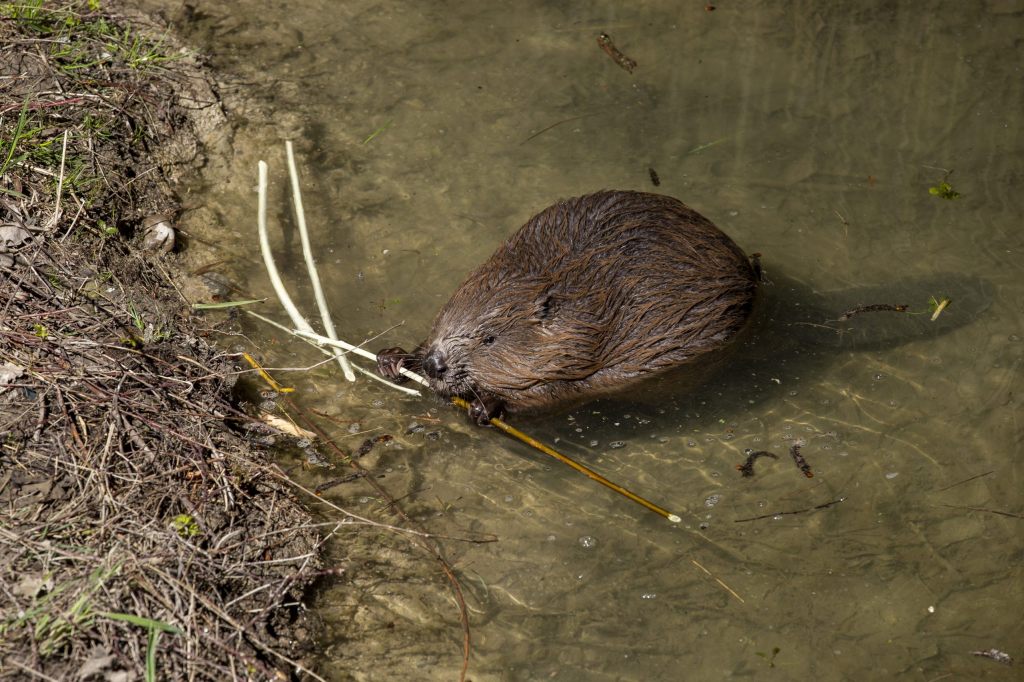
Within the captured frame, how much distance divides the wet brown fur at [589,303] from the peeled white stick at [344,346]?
0.11 metres

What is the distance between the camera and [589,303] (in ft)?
12.0

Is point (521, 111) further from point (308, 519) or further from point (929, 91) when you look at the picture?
point (308, 519)

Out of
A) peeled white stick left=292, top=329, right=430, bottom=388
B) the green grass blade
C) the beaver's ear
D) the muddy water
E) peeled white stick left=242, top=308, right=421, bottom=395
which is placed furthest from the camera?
peeled white stick left=242, top=308, right=421, bottom=395

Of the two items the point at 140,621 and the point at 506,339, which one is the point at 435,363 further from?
the point at 140,621

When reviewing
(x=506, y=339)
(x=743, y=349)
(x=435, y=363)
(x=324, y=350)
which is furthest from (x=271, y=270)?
(x=743, y=349)

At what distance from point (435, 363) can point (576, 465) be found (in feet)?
2.30

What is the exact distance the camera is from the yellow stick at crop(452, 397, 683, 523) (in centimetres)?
363

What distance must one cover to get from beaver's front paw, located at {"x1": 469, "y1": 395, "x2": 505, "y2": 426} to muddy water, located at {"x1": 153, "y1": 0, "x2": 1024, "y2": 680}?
155 mm

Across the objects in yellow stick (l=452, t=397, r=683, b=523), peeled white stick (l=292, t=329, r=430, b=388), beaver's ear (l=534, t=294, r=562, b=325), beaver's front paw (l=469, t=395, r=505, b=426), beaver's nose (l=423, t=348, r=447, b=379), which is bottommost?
yellow stick (l=452, t=397, r=683, b=523)

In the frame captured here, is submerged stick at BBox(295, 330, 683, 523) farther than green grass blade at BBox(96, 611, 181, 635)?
Yes

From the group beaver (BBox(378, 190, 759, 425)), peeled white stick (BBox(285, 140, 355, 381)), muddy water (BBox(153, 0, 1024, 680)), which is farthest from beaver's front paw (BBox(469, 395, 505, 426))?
peeled white stick (BBox(285, 140, 355, 381))

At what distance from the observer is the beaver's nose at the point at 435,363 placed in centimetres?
366

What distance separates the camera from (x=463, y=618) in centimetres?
324

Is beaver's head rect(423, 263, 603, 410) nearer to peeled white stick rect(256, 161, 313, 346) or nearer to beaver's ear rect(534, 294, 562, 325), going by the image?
beaver's ear rect(534, 294, 562, 325)
